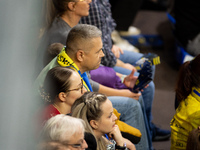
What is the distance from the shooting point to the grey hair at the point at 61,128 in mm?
833

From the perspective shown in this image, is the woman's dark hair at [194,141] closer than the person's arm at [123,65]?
Yes

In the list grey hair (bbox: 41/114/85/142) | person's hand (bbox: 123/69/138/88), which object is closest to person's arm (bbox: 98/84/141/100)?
person's hand (bbox: 123/69/138/88)

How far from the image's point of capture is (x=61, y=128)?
85 cm

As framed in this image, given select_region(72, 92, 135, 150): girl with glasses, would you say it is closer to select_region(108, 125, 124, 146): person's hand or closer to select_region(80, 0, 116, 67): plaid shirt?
select_region(108, 125, 124, 146): person's hand

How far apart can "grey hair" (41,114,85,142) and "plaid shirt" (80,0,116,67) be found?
3.63ft

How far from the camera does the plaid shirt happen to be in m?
1.91

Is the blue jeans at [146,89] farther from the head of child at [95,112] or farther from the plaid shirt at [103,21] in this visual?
the head of child at [95,112]

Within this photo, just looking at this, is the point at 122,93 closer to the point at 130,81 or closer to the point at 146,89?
the point at 130,81

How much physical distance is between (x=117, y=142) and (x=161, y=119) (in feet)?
3.69

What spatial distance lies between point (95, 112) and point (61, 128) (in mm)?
256

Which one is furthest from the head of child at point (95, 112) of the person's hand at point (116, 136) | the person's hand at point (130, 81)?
the person's hand at point (130, 81)

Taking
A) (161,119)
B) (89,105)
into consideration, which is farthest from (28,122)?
(161,119)

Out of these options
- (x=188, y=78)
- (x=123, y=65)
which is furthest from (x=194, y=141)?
(x=123, y=65)

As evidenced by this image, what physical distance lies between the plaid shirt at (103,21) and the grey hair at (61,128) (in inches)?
43.5
